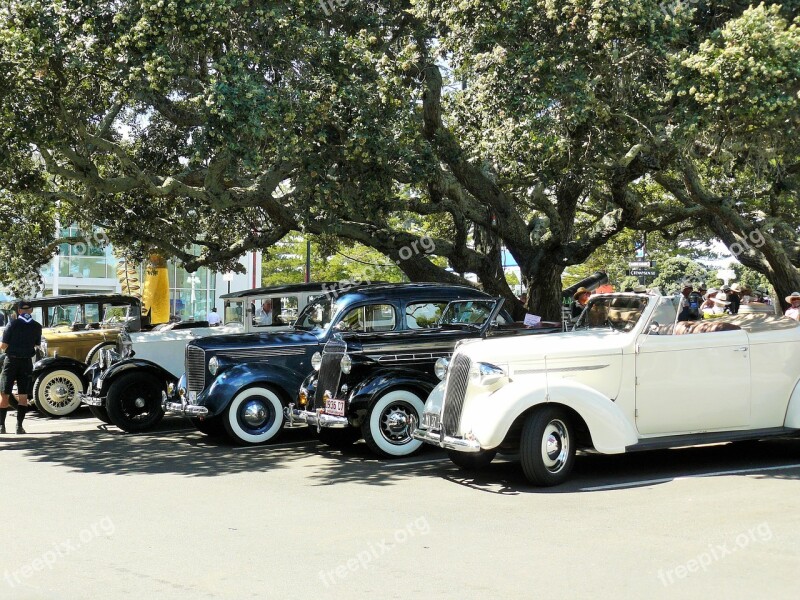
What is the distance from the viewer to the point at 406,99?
14578 millimetres

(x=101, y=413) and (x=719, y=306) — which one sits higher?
(x=719, y=306)

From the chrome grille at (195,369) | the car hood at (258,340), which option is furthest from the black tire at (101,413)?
the car hood at (258,340)

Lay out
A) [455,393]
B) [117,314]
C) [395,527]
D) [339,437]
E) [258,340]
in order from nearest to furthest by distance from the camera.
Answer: [395,527] → [455,393] → [339,437] → [258,340] → [117,314]

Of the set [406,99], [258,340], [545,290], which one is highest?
[406,99]

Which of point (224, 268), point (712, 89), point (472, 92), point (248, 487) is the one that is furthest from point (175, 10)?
point (224, 268)

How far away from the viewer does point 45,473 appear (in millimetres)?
9477

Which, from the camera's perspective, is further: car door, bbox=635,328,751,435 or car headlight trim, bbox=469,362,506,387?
car door, bbox=635,328,751,435

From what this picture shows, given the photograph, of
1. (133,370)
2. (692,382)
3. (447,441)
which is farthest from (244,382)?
(692,382)

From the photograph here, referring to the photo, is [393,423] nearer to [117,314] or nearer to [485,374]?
[485,374]

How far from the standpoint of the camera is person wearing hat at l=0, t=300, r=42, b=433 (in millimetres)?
12703

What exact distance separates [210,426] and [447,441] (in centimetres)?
475

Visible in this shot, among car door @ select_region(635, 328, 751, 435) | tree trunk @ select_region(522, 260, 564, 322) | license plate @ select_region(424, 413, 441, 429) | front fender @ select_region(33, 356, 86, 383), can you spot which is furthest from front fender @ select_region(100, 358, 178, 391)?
tree trunk @ select_region(522, 260, 564, 322)

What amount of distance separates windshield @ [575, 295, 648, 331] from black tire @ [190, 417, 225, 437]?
16.8ft

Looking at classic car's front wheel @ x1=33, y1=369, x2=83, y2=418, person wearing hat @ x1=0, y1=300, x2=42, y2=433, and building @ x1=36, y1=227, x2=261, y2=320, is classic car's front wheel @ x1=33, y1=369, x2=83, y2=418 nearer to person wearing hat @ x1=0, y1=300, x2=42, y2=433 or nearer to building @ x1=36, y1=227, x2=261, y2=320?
person wearing hat @ x1=0, y1=300, x2=42, y2=433
